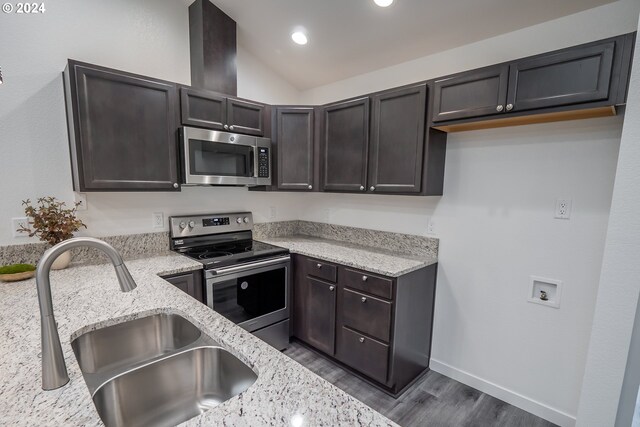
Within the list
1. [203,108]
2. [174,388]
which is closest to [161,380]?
[174,388]

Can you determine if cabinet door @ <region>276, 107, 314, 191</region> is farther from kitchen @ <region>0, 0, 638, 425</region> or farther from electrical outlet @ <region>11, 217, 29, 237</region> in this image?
electrical outlet @ <region>11, 217, 29, 237</region>

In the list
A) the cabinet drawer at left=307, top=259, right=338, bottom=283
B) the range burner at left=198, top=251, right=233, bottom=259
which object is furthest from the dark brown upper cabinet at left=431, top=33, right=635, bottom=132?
the range burner at left=198, top=251, right=233, bottom=259

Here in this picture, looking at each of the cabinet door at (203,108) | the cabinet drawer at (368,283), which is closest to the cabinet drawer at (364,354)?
the cabinet drawer at (368,283)

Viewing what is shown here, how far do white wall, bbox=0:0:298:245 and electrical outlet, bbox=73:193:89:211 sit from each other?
30 millimetres

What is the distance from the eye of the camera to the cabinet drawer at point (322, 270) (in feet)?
7.54

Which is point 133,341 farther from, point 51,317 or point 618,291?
point 618,291

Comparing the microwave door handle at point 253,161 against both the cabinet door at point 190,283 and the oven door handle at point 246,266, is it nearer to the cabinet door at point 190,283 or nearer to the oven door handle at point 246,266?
the oven door handle at point 246,266

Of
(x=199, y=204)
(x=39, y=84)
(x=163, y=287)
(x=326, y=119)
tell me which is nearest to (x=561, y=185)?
(x=326, y=119)

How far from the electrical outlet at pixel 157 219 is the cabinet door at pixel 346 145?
4.44 ft

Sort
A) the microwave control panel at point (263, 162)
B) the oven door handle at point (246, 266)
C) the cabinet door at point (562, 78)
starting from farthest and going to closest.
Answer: the microwave control panel at point (263, 162), the oven door handle at point (246, 266), the cabinet door at point (562, 78)

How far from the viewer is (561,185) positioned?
1.75 metres

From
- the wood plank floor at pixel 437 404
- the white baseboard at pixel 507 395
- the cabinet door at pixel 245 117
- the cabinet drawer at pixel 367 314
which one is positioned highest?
the cabinet door at pixel 245 117

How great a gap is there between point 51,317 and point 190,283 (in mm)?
1296

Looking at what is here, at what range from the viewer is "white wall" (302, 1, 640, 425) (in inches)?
65.6
